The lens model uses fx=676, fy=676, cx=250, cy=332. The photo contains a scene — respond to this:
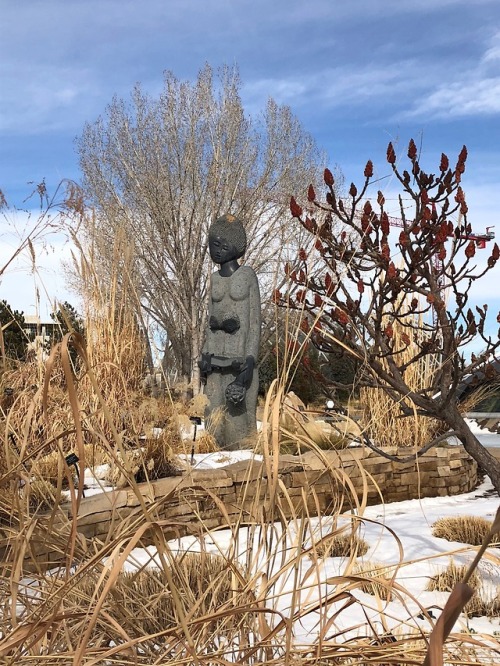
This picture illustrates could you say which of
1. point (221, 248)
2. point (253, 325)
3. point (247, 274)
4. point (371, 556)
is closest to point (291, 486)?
point (253, 325)

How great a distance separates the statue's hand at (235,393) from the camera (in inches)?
249

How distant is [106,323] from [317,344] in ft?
9.18

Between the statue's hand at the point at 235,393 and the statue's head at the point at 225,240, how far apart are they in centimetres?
128

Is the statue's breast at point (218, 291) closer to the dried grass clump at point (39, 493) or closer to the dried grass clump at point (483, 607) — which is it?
the dried grass clump at point (39, 493)

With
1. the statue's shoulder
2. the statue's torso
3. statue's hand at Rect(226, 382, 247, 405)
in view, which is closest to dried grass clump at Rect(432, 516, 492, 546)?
statue's hand at Rect(226, 382, 247, 405)

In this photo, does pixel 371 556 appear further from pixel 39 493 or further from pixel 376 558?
pixel 39 493

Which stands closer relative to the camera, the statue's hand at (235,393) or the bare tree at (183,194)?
the statue's hand at (235,393)

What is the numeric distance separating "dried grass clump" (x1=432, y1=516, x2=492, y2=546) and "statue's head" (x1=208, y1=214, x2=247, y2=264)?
3.62 m

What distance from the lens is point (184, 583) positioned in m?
1.51

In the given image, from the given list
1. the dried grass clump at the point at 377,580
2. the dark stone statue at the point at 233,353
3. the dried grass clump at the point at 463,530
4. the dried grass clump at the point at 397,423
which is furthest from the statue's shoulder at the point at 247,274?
the dried grass clump at the point at 377,580

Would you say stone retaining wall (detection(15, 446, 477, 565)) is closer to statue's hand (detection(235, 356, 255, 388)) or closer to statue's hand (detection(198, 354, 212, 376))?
statue's hand (detection(235, 356, 255, 388))

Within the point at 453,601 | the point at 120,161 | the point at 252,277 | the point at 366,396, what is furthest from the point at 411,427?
the point at 120,161

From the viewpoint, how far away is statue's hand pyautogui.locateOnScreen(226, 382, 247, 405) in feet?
20.7

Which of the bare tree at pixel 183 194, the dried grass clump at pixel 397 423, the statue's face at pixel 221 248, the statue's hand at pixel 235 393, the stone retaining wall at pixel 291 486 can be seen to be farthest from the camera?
the bare tree at pixel 183 194
